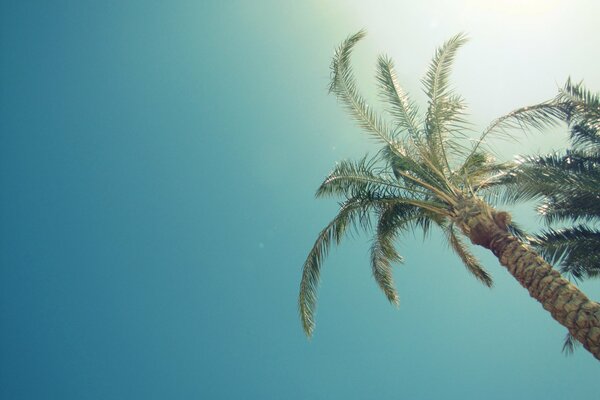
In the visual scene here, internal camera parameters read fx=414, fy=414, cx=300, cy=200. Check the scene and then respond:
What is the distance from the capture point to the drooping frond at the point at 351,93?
417 inches

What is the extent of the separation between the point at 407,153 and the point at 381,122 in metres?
1.08

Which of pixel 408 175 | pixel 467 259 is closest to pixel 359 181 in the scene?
pixel 408 175

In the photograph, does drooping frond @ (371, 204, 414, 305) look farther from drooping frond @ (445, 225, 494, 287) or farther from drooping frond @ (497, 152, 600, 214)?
drooping frond @ (497, 152, 600, 214)

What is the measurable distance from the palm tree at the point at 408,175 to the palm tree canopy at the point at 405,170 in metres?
→ 0.02

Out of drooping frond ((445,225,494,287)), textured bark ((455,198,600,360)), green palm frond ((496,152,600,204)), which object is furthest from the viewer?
drooping frond ((445,225,494,287))

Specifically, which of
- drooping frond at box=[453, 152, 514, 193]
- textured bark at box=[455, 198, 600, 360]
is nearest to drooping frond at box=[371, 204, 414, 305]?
drooping frond at box=[453, 152, 514, 193]

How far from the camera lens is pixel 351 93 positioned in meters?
10.8

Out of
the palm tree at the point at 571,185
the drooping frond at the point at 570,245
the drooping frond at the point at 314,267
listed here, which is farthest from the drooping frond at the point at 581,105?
the drooping frond at the point at 314,267

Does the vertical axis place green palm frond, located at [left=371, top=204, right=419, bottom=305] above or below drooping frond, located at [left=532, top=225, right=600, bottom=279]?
above

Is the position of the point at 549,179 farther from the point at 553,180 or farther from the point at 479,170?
the point at 479,170

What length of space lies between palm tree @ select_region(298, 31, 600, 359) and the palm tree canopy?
0.02m

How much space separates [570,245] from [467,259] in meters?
2.43

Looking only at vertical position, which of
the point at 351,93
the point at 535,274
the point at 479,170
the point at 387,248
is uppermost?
the point at 351,93

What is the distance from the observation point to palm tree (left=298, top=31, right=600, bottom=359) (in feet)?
30.8
